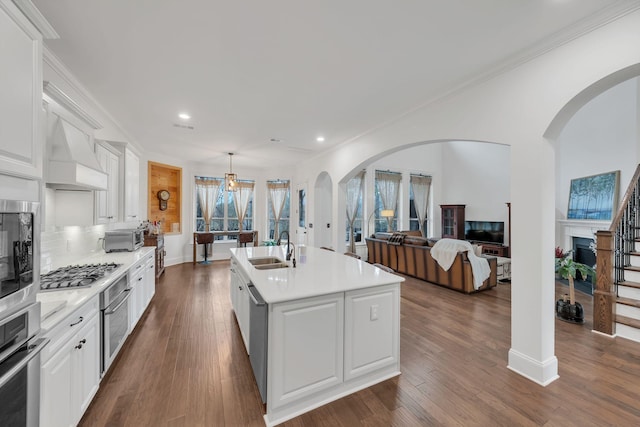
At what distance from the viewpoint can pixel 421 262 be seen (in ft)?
17.3

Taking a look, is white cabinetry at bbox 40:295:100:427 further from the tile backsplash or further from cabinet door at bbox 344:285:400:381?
cabinet door at bbox 344:285:400:381

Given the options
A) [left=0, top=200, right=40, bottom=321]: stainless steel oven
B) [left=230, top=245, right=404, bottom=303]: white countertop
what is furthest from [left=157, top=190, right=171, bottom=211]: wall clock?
[left=0, top=200, right=40, bottom=321]: stainless steel oven

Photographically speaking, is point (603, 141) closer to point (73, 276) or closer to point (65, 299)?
point (65, 299)

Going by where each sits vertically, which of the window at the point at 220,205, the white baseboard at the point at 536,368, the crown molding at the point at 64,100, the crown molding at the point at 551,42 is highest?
the crown molding at the point at 551,42

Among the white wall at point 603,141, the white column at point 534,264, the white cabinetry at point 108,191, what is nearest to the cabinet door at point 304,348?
the white column at point 534,264

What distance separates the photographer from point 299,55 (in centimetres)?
232

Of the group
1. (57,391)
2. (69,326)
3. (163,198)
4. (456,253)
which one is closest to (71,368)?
(57,391)

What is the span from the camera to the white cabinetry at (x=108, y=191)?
291 centimetres

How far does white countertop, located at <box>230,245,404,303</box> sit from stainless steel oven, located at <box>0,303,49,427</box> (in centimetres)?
109

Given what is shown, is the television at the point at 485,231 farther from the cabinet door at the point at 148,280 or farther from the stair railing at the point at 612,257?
the cabinet door at the point at 148,280

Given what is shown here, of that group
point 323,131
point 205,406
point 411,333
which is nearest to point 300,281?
point 205,406

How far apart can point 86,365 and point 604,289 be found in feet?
17.1

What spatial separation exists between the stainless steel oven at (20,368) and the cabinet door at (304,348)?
1.13 m

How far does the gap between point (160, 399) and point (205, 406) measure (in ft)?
1.27
